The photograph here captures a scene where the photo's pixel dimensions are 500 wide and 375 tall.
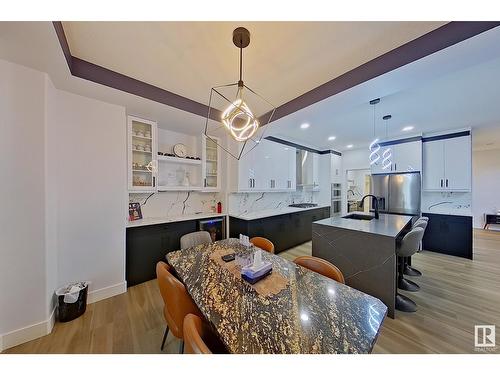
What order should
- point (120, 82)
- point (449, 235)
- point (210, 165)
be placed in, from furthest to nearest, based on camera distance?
point (449, 235)
point (210, 165)
point (120, 82)

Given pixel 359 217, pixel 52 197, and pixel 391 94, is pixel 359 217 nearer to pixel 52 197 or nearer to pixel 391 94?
pixel 391 94

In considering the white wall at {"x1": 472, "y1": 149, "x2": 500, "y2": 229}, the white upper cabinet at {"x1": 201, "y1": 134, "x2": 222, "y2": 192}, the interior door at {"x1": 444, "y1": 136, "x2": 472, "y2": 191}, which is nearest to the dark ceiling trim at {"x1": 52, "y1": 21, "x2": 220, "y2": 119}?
the white upper cabinet at {"x1": 201, "y1": 134, "x2": 222, "y2": 192}

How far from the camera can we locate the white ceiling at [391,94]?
4.51ft

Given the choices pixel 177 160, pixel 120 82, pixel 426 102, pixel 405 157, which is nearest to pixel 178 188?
pixel 177 160

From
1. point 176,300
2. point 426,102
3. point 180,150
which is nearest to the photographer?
point 176,300

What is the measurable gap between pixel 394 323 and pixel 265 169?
10.0 ft

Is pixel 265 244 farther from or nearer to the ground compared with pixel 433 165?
nearer to the ground

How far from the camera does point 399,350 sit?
1572 mm

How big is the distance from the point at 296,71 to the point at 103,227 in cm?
294

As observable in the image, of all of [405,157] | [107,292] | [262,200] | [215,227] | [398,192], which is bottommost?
[107,292]

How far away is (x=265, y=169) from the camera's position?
405 cm

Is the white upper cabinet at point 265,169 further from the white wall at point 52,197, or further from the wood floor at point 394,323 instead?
the wood floor at point 394,323
